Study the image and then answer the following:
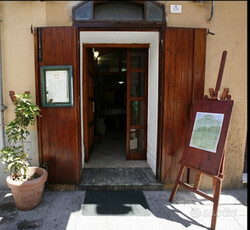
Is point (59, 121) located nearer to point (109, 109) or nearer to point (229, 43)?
point (229, 43)

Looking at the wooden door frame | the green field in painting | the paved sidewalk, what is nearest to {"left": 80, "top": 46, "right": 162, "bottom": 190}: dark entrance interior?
the paved sidewalk

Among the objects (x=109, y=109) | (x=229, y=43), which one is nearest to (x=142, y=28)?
(x=229, y=43)

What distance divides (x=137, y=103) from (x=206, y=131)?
1764 mm

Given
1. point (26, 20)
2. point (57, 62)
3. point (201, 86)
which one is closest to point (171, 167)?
point (201, 86)

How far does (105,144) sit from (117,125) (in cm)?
265

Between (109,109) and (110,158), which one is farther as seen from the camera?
(109,109)

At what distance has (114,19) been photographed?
104 inches

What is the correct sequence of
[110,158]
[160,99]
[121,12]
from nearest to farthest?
[121,12]
[160,99]
[110,158]

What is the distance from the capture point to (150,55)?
3420 millimetres

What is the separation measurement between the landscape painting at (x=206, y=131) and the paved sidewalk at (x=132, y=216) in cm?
91

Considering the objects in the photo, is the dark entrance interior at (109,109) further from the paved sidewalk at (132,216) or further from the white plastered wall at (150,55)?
the paved sidewalk at (132,216)

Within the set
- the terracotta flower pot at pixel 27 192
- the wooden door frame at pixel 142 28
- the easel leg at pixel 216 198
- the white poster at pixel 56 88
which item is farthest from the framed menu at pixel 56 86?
the easel leg at pixel 216 198

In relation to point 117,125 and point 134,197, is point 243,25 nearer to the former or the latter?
point 134,197

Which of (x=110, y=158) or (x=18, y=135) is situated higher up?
(x=18, y=135)
